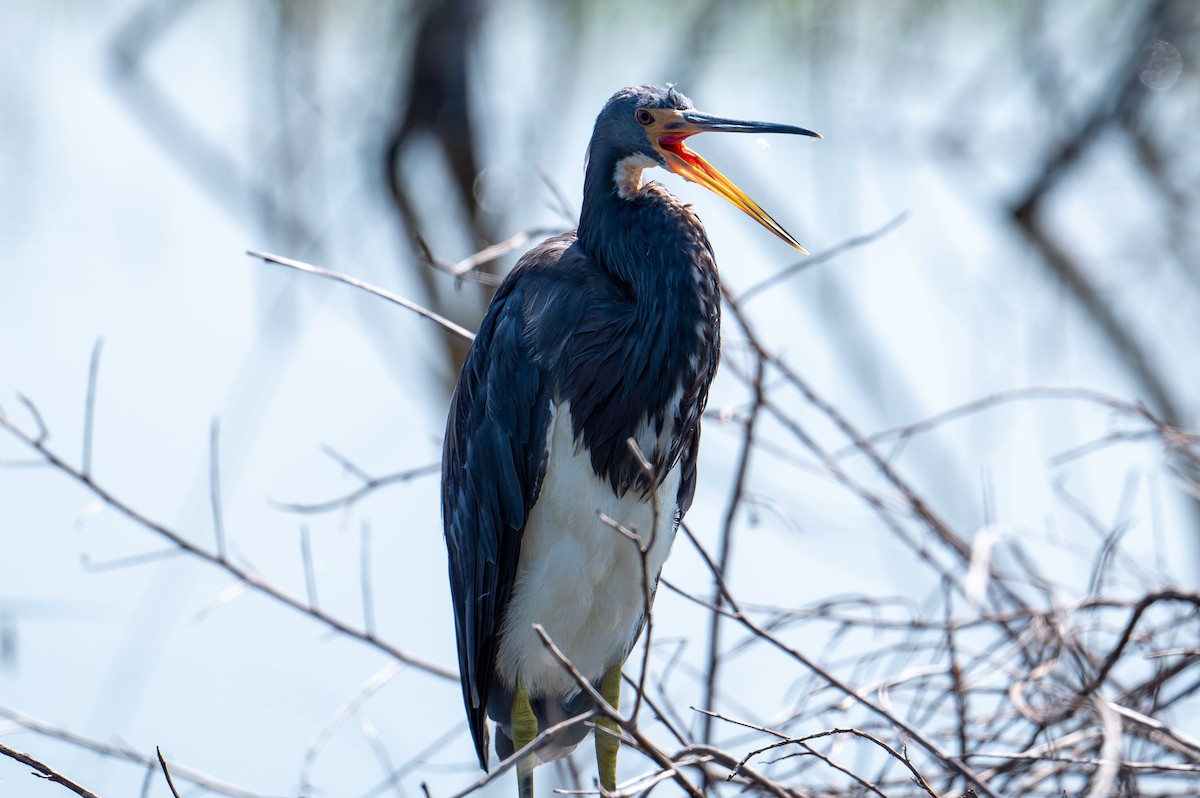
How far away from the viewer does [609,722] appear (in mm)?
2611

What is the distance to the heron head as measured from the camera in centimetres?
227

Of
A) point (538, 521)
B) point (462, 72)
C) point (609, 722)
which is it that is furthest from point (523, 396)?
point (462, 72)

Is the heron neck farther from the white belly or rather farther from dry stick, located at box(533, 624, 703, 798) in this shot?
dry stick, located at box(533, 624, 703, 798)

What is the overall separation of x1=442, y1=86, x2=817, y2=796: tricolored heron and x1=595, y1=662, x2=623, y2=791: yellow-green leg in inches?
6.6

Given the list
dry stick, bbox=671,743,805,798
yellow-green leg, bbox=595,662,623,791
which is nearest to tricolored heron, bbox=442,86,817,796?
yellow-green leg, bbox=595,662,623,791

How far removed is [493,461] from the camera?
2348 millimetres

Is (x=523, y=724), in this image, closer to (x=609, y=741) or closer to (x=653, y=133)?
(x=609, y=741)

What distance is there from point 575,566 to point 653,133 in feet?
2.40

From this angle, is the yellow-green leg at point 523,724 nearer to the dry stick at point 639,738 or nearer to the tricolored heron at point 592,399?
the tricolored heron at point 592,399

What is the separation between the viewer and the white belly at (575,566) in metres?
2.32

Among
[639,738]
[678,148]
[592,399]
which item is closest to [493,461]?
[592,399]

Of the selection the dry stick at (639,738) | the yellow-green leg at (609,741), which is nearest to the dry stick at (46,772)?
the dry stick at (639,738)

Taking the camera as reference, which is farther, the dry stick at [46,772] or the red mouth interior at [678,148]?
the red mouth interior at [678,148]

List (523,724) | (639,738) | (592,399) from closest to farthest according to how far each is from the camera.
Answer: (639,738), (592,399), (523,724)
